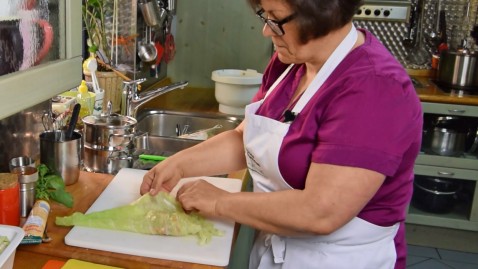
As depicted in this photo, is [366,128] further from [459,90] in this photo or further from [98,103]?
[459,90]

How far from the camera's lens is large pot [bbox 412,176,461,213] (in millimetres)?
3002

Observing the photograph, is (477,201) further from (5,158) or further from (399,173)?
(5,158)

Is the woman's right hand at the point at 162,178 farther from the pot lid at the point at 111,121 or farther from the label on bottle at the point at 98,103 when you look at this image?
the label on bottle at the point at 98,103

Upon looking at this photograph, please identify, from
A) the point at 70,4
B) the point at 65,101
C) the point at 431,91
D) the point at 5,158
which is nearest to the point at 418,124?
the point at 70,4

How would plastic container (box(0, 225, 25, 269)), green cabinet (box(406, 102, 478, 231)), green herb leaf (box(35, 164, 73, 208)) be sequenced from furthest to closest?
1. green cabinet (box(406, 102, 478, 231))
2. green herb leaf (box(35, 164, 73, 208))
3. plastic container (box(0, 225, 25, 269))

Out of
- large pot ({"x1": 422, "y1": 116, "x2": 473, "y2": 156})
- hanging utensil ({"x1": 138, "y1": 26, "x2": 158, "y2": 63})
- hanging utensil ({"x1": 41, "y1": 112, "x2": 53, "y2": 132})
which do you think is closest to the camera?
hanging utensil ({"x1": 41, "y1": 112, "x2": 53, "y2": 132})

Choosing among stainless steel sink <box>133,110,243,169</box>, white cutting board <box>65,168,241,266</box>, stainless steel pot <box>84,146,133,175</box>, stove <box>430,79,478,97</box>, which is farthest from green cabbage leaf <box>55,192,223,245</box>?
stove <box>430,79,478,97</box>

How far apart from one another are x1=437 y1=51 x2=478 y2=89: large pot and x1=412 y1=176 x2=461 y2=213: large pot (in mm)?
574

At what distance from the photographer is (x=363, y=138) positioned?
95cm

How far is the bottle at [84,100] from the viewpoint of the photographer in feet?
5.90

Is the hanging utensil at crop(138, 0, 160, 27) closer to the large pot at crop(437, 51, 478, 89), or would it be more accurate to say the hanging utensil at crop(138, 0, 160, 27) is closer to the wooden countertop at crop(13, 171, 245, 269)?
the wooden countertop at crop(13, 171, 245, 269)

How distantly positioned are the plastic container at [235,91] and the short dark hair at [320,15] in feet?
4.59

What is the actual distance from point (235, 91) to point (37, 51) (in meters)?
1.51

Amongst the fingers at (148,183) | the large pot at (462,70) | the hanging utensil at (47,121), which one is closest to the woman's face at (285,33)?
the fingers at (148,183)
